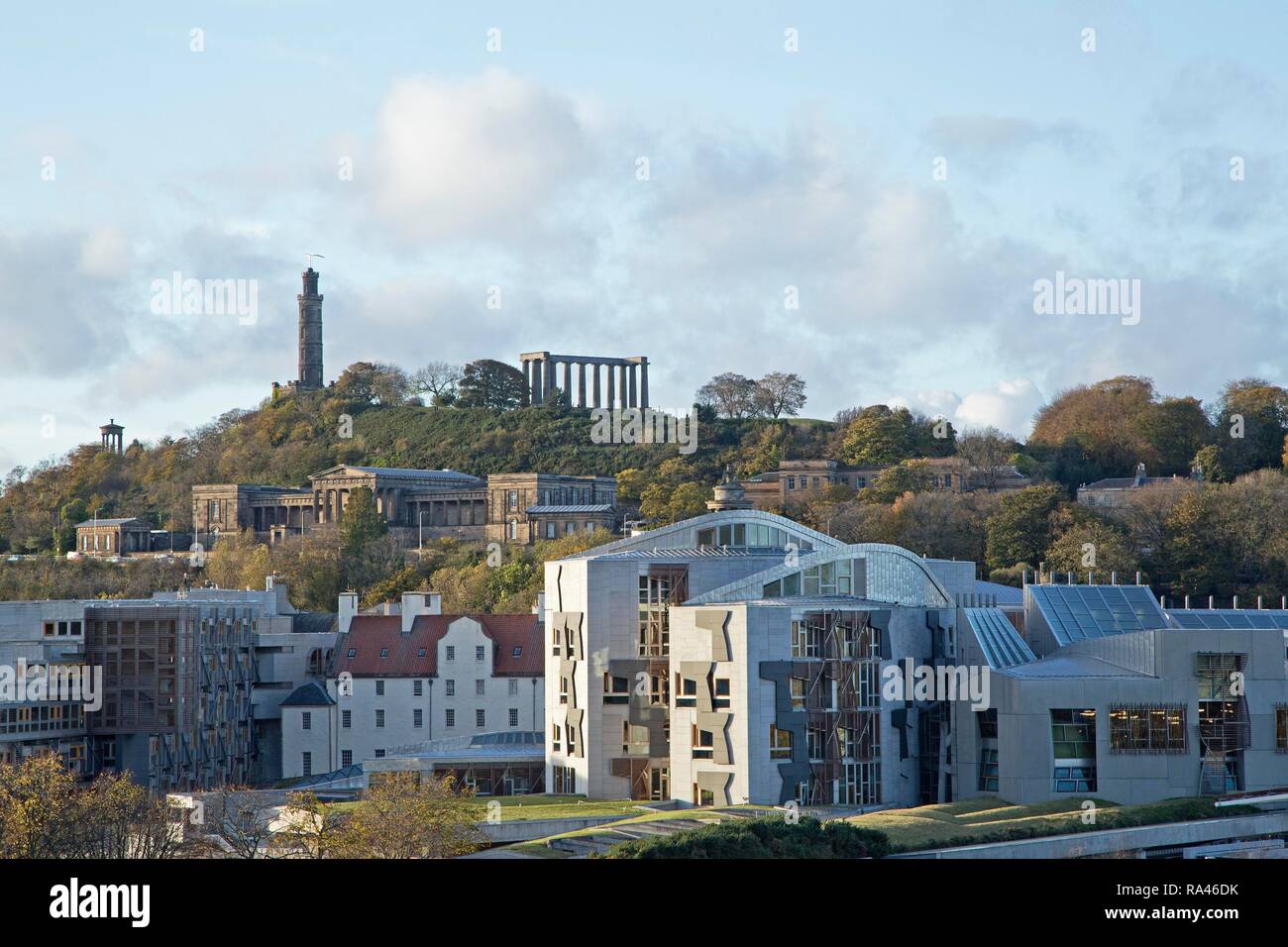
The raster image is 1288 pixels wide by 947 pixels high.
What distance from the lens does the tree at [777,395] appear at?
7751 inches

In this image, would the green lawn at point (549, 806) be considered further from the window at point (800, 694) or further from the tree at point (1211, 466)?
the tree at point (1211, 466)

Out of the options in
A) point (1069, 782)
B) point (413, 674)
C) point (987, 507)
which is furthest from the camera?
point (987, 507)

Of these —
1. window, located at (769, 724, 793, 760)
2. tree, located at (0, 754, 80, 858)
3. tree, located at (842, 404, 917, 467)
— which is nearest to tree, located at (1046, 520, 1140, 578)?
tree, located at (842, 404, 917, 467)

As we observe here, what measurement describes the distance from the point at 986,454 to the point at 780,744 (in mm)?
101022

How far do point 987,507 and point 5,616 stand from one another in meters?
76.0

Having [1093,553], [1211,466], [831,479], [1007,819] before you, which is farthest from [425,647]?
[831,479]

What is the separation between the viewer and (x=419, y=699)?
305 ft

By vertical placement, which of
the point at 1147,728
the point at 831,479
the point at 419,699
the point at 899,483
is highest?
the point at 831,479

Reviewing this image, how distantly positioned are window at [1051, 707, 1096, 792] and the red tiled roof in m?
40.0

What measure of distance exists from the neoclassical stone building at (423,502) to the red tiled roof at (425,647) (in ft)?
226

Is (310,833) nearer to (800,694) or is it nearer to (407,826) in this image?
(407,826)
